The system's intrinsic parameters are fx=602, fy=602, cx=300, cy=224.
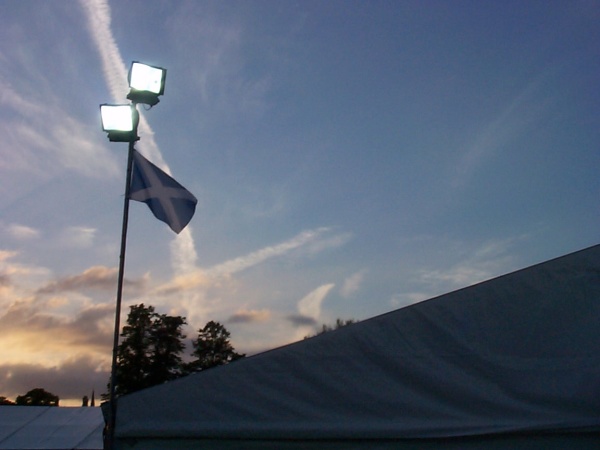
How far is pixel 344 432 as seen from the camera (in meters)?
5.17

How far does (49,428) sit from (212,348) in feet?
89.3

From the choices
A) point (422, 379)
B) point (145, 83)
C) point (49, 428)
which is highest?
point (145, 83)

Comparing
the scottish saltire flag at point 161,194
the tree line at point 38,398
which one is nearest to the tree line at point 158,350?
the tree line at point 38,398

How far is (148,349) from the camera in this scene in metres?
39.4

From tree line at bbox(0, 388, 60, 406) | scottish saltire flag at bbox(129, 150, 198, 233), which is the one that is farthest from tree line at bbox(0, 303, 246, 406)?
scottish saltire flag at bbox(129, 150, 198, 233)

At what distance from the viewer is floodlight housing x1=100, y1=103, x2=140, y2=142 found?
7.16 m

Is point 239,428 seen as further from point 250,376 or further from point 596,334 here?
point 596,334

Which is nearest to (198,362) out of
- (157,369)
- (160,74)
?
(157,369)

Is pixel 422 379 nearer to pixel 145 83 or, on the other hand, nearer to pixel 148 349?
pixel 145 83

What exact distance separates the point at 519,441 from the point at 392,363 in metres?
1.20

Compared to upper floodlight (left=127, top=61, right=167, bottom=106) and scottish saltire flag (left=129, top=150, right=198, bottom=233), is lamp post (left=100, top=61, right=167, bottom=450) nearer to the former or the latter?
upper floodlight (left=127, top=61, right=167, bottom=106)

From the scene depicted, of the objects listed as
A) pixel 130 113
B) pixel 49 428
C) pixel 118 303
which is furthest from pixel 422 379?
pixel 49 428

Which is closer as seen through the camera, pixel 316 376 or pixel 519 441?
pixel 519 441

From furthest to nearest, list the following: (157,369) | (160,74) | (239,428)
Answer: (157,369), (160,74), (239,428)
